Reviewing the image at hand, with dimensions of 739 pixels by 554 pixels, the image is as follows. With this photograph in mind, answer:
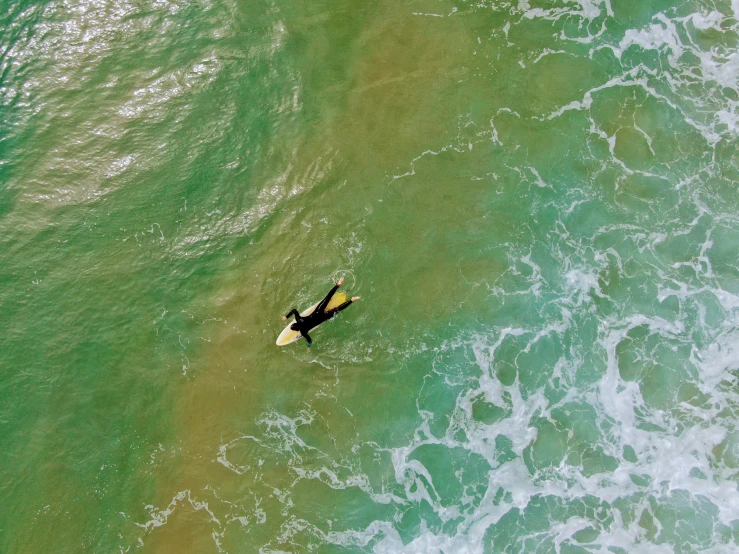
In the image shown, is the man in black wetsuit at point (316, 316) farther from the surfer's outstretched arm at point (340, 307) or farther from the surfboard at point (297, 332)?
the surfboard at point (297, 332)

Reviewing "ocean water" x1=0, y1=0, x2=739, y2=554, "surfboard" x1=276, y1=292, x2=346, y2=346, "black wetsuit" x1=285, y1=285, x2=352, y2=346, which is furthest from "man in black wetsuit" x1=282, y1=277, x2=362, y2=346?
"ocean water" x1=0, y1=0, x2=739, y2=554

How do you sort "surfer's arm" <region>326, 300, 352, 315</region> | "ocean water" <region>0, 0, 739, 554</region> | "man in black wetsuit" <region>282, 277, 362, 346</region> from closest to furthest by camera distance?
"man in black wetsuit" <region>282, 277, 362, 346</region>
"surfer's arm" <region>326, 300, 352, 315</region>
"ocean water" <region>0, 0, 739, 554</region>

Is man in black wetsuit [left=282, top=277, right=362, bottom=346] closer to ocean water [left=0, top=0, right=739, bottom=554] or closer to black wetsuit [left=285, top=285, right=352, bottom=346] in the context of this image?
black wetsuit [left=285, top=285, right=352, bottom=346]

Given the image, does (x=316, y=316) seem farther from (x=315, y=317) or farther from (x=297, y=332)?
(x=297, y=332)

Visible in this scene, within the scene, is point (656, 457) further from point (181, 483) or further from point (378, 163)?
point (181, 483)

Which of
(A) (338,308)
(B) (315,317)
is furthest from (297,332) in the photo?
(A) (338,308)

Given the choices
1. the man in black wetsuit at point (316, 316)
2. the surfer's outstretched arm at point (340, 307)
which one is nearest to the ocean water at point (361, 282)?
the surfer's outstretched arm at point (340, 307)

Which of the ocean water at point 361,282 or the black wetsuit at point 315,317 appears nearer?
the black wetsuit at point 315,317
